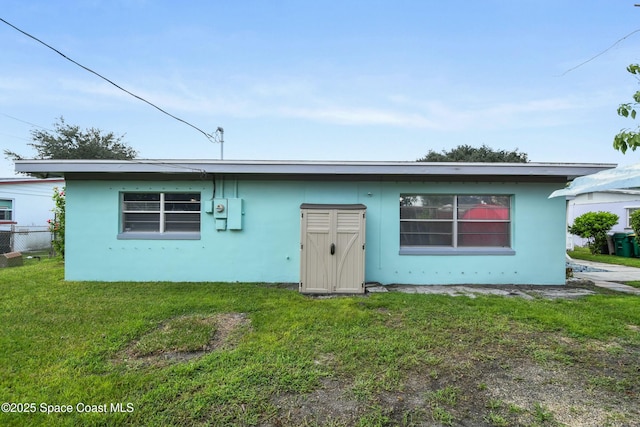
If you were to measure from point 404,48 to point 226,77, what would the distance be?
6027 millimetres

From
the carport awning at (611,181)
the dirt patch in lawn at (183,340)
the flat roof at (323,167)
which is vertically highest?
the flat roof at (323,167)

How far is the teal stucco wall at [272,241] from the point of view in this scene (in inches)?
283

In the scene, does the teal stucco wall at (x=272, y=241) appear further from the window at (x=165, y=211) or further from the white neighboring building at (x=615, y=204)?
the white neighboring building at (x=615, y=204)

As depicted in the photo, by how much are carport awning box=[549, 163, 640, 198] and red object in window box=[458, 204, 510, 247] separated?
2863 millimetres

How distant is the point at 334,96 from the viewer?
44.3ft

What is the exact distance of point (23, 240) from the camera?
13711mm

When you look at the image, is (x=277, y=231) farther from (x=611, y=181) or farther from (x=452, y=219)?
(x=611, y=181)

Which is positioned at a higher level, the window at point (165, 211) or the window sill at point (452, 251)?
the window at point (165, 211)

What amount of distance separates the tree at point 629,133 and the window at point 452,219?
4.54m

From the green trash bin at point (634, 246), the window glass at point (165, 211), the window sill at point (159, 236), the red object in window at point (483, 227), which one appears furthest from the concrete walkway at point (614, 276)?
the window glass at point (165, 211)

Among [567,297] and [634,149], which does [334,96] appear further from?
[634,149]

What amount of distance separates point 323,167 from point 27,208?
16257 millimetres

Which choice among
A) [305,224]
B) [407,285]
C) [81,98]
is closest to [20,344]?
[305,224]

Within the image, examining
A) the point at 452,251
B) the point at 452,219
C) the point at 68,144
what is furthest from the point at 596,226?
the point at 68,144
